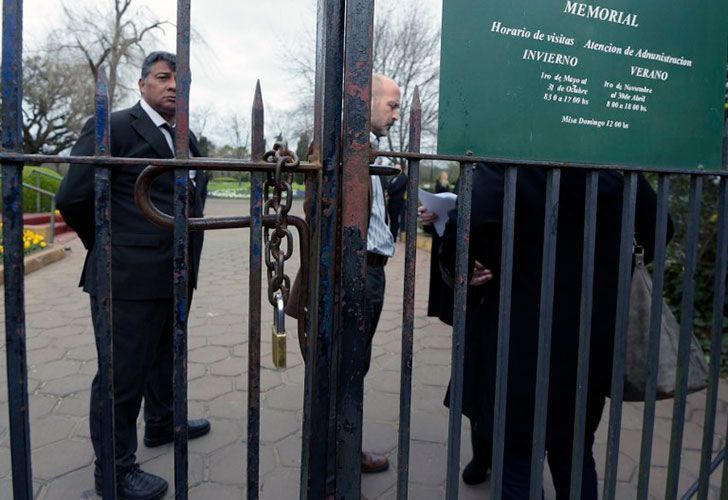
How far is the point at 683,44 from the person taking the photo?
1639 millimetres

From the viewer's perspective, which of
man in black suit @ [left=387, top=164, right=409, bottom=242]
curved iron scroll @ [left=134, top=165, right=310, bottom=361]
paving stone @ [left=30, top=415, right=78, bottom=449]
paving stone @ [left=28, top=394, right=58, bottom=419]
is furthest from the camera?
man in black suit @ [left=387, top=164, right=409, bottom=242]

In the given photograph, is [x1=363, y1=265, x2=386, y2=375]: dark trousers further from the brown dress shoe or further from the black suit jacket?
the black suit jacket

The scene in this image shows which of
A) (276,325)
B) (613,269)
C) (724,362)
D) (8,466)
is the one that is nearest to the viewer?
(276,325)

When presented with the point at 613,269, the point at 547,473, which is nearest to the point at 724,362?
the point at 547,473

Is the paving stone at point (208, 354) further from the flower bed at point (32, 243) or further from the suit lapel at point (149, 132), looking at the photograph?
the flower bed at point (32, 243)

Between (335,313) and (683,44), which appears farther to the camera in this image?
(683,44)

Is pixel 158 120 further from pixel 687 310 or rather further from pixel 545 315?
pixel 687 310

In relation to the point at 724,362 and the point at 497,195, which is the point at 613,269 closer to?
the point at 497,195

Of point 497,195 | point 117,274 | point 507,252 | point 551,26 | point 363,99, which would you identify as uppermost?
point 551,26

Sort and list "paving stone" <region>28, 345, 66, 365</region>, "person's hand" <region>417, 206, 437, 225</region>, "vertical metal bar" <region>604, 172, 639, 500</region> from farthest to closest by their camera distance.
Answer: "paving stone" <region>28, 345, 66, 365</region>
"person's hand" <region>417, 206, 437, 225</region>
"vertical metal bar" <region>604, 172, 639, 500</region>

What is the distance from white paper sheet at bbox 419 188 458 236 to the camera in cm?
187

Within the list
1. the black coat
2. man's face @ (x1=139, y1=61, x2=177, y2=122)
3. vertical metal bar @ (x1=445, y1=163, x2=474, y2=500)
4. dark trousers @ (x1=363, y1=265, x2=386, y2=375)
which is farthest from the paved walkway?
man's face @ (x1=139, y1=61, x2=177, y2=122)

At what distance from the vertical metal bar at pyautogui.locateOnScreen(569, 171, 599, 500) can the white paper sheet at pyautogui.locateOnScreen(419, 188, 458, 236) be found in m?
0.47

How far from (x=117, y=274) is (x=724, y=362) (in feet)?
14.3
